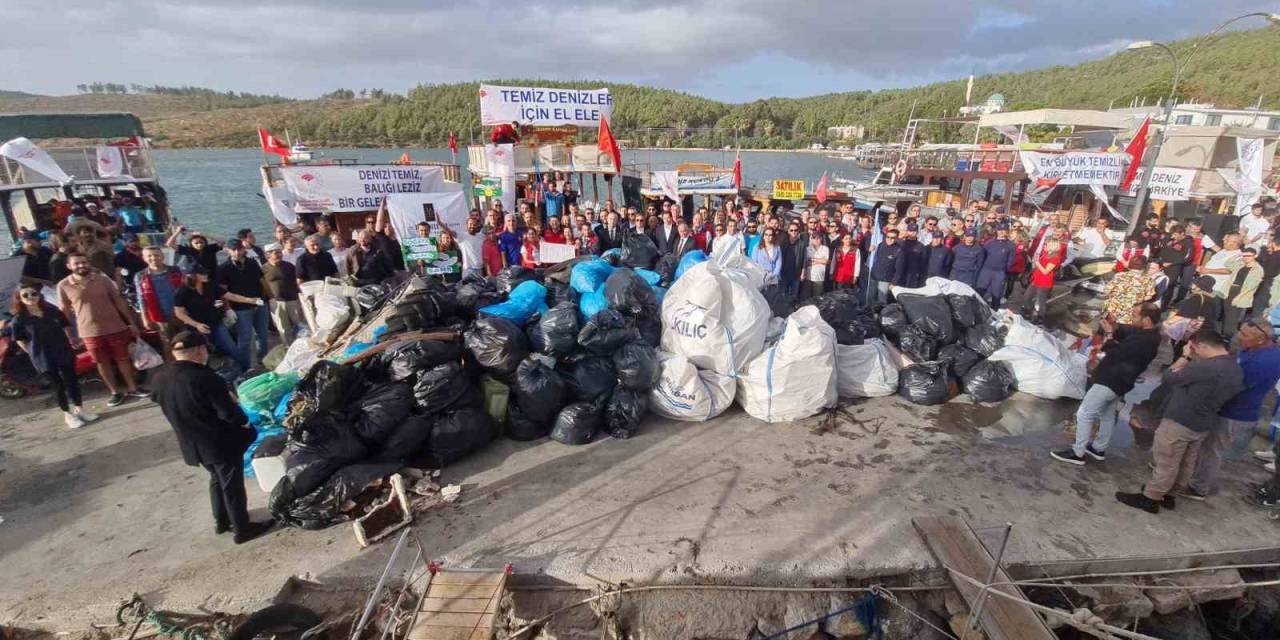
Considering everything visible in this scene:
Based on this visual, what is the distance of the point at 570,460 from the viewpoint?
368cm

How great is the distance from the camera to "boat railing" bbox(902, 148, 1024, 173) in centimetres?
1619

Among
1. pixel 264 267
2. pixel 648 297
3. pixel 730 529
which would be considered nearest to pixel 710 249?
pixel 648 297

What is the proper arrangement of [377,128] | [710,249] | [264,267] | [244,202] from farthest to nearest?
[377,128]
[244,202]
[710,249]
[264,267]

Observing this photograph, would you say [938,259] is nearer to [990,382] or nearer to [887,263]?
[887,263]

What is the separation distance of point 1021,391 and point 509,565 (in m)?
4.49

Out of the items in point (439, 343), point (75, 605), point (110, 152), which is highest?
point (110, 152)

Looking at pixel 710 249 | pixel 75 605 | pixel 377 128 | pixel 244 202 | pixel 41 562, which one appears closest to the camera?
pixel 75 605

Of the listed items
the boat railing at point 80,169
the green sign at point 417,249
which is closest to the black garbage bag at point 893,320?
the green sign at point 417,249

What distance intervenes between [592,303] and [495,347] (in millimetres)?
1066

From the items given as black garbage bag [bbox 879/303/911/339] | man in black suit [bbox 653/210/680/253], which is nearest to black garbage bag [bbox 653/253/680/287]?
man in black suit [bbox 653/210/680/253]

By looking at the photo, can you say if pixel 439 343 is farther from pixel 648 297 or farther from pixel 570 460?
pixel 648 297

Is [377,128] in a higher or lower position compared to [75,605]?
higher

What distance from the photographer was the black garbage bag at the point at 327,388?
320 cm

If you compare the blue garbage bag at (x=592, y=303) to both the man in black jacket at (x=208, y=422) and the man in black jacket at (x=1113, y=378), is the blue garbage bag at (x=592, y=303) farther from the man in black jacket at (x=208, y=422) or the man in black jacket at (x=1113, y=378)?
the man in black jacket at (x=1113, y=378)
